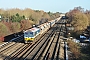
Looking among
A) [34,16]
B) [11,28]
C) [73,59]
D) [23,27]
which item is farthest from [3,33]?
[34,16]

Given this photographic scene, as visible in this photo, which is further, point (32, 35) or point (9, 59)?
point (32, 35)

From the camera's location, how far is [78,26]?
51625mm

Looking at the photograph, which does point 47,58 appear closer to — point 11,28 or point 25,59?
point 25,59

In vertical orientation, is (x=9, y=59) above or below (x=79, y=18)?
below

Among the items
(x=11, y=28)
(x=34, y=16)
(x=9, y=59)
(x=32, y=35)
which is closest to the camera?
(x=9, y=59)

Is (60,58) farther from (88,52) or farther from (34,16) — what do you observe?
(34,16)

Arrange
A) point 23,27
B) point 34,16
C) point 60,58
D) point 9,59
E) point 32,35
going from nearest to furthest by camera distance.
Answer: point 9,59
point 60,58
point 32,35
point 23,27
point 34,16

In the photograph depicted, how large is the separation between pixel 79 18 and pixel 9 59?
33644 millimetres

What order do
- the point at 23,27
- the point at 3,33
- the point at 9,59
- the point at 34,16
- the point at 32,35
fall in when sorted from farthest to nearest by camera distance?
1. the point at 34,16
2. the point at 23,27
3. the point at 3,33
4. the point at 32,35
5. the point at 9,59

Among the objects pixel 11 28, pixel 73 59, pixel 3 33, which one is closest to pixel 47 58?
pixel 73 59

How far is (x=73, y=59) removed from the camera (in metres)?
23.7

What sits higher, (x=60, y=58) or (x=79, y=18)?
(x=79, y=18)

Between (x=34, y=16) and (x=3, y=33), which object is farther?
(x=34, y=16)

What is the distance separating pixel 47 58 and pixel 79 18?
31.1 meters
